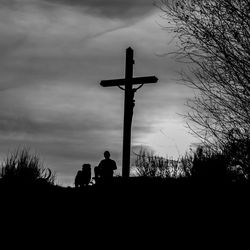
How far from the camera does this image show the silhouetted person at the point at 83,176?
14.9m

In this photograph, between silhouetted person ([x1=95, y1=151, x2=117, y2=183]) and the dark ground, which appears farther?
silhouetted person ([x1=95, y1=151, x2=117, y2=183])

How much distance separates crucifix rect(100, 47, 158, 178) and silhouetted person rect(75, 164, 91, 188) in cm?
120

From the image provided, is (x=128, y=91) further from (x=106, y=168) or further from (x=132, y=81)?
(x=106, y=168)

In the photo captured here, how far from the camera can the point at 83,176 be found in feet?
48.9

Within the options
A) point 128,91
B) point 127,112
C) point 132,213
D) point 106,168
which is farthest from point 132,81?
point 132,213

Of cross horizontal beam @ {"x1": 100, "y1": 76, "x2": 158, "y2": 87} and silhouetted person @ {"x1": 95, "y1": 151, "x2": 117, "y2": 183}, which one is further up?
cross horizontal beam @ {"x1": 100, "y1": 76, "x2": 158, "y2": 87}

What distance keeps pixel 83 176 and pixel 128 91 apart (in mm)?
3203

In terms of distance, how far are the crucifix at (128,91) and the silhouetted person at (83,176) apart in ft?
3.93

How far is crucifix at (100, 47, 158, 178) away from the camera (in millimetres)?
15633

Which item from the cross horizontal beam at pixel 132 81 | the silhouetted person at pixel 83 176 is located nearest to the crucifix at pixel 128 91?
the cross horizontal beam at pixel 132 81

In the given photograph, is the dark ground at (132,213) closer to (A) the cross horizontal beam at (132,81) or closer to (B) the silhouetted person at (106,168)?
(B) the silhouetted person at (106,168)

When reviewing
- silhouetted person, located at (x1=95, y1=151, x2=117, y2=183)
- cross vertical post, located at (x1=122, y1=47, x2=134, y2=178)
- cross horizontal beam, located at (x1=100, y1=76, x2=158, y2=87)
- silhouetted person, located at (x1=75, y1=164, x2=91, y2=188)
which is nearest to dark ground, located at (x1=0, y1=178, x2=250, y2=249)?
silhouetted person, located at (x1=95, y1=151, x2=117, y2=183)

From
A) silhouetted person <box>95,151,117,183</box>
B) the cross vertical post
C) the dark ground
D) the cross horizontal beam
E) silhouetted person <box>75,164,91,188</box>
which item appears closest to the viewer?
the dark ground

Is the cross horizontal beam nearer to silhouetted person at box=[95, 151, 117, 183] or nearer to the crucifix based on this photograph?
the crucifix
